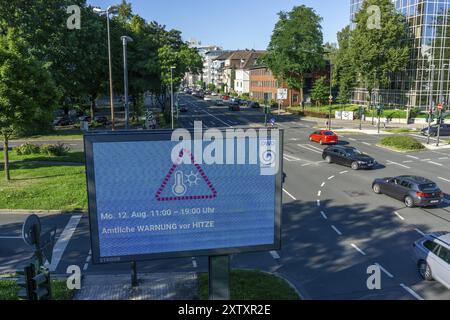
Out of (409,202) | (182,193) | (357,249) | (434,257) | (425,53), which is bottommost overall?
(357,249)

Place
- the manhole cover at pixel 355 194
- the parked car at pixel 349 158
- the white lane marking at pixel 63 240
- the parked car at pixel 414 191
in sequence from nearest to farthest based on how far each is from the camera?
the white lane marking at pixel 63 240
the parked car at pixel 414 191
the manhole cover at pixel 355 194
the parked car at pixel 349 158

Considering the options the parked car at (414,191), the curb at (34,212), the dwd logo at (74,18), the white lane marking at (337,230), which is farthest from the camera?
the dwd logo at (74,18)

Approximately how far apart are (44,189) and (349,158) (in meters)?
20.3

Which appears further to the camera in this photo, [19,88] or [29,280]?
[19,88]

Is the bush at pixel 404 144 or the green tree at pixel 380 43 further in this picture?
the green tree at pixel 380 43

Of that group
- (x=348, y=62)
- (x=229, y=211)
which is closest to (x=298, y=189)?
(x=229, y=211)

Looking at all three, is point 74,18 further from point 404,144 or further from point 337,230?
point 337,230

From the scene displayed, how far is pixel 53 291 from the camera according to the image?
12641 millimetres

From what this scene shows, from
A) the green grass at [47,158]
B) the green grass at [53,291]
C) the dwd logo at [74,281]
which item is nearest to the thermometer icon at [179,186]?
the green grass at [53,291]

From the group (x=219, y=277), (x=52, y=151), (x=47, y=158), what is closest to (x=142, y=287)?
(x=219, y=277)

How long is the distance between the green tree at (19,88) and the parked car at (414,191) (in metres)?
19.9

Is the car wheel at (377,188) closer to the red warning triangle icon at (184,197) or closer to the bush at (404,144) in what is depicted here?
the red warning triangle icon at (184,197)

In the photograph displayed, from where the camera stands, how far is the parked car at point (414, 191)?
20750 millimetres

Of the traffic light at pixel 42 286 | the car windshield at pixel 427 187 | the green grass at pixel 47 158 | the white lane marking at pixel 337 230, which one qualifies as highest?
the traffic light at pixel 42 286
